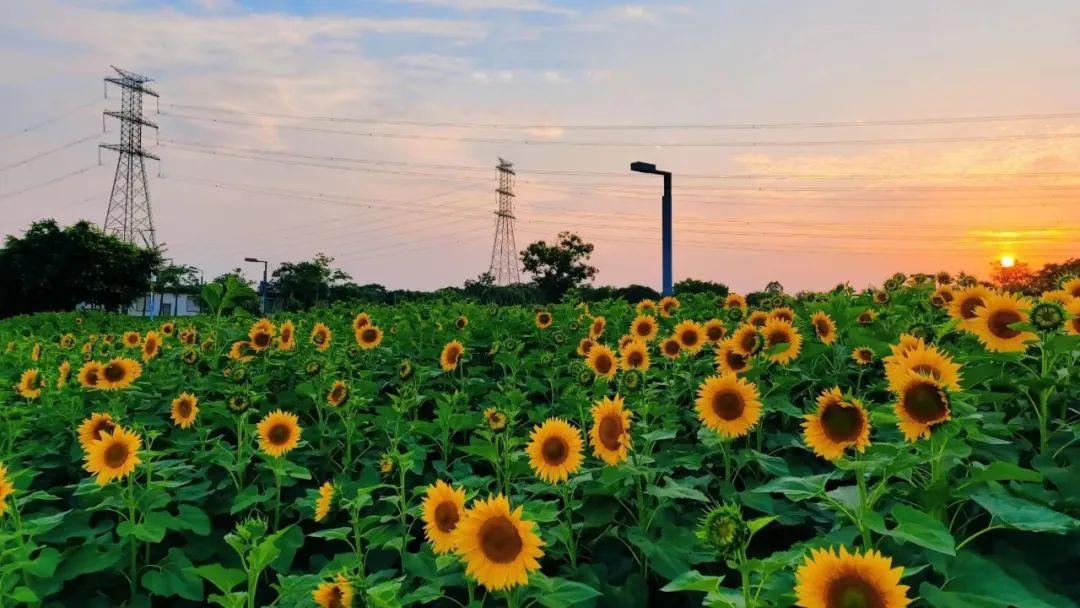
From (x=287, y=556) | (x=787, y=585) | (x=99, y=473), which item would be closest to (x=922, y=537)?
(x=787, y=585)

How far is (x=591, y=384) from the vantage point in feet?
11.3

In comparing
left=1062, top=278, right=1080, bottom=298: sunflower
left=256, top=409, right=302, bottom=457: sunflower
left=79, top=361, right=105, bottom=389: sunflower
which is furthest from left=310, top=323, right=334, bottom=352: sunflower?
left=1062, top=278, right=1080, bottom=298: sunflower

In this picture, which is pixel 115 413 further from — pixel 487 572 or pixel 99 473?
pixel 487 572

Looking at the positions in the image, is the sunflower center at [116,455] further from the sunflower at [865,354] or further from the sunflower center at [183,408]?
the sunflower at [865,354]

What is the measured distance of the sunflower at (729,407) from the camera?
7.92 feet

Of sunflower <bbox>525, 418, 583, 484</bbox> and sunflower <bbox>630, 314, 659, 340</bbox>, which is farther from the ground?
sunflower <bbox>630, 314, 659, 340</bbox>

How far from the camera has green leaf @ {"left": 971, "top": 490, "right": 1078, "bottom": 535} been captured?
1.67 m

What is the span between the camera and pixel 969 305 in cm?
314

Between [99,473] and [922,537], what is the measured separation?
2.86 metres

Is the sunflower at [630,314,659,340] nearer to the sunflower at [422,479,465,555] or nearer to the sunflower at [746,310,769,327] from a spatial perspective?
the sunflower at [746,310,769,327]

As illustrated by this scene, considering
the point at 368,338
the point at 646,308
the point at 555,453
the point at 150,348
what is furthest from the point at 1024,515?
the point at 150,348

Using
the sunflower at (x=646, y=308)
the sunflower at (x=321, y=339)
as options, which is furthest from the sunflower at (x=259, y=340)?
the sunflower at (x=646, y=308)

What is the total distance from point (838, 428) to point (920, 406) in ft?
0.65

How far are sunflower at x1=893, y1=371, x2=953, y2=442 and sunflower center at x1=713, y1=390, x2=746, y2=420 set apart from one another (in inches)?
26.1
